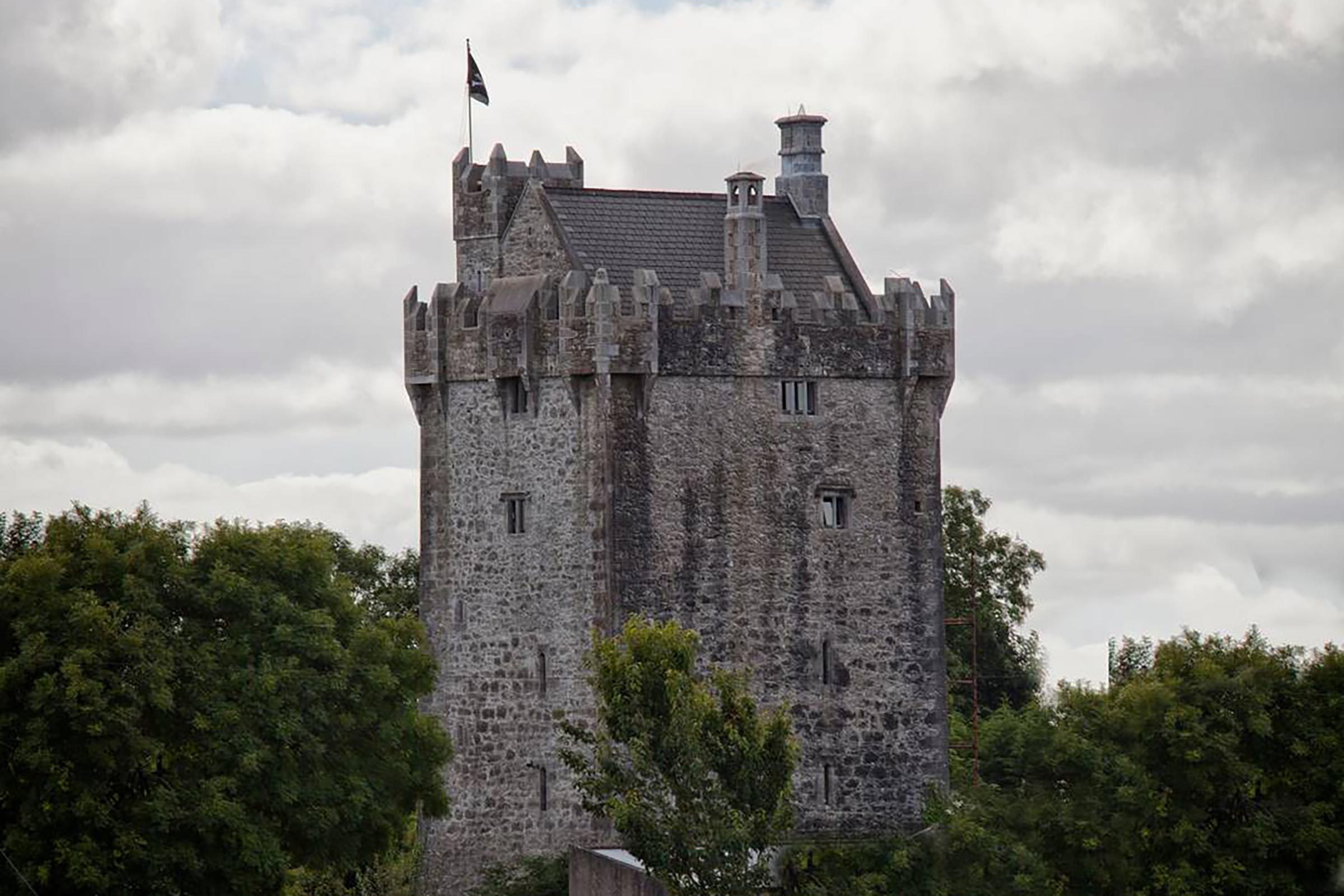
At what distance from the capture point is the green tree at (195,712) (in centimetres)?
7419

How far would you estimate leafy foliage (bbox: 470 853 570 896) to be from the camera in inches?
3351

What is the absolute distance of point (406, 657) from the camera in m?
81.8

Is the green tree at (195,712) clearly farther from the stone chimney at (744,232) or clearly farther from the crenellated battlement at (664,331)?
the stone chimney at (744,232)

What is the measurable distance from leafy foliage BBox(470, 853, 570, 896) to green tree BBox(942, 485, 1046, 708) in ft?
92.5

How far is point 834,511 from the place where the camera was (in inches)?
3467

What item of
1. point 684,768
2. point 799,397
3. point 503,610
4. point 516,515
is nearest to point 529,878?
point 503,610

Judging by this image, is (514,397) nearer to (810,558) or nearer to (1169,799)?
(810,558)

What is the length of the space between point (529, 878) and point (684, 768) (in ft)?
32.6

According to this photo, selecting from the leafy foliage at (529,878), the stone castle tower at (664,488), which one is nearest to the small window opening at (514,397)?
the stone castle tower at (664,488)

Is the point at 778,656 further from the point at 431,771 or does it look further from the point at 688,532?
the point at 431,771

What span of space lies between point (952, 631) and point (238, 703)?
4212 cm

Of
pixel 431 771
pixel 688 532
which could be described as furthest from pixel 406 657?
pixel 688 532

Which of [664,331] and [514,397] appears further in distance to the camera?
[514,397]

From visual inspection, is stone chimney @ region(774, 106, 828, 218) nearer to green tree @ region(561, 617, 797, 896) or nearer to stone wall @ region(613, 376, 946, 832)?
stone wall @ region(613, 376, 946, 832)
